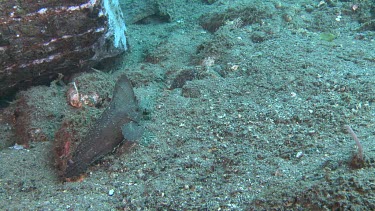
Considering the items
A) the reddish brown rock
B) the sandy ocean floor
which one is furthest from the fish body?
the reddish brown rock

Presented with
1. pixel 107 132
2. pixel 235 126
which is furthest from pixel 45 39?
pixel 235 126

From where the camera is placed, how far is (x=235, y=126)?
344 cm

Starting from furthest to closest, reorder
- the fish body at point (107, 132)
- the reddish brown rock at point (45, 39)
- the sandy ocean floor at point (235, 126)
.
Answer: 1. the reddish brown rock at point (45, 39)
2. the fish body at point (107, 132)
3. the sandy ocean floor at point (235, 126)

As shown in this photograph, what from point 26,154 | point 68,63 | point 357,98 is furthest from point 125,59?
point 357,98

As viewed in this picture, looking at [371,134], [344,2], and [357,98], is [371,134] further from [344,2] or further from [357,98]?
[344,2]

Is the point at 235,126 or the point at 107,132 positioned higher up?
the point at 107,132

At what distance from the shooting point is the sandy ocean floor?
255 centimetres

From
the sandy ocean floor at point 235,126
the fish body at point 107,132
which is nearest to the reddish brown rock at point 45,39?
the sandy ocean floor at point 235,126

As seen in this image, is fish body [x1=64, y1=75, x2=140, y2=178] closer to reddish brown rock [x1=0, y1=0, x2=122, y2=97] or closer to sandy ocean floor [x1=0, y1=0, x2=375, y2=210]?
sandy ocean floor [x1=0, y1=0, x2=375, y2=210]

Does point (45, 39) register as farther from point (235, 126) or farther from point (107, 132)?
point (235, 126)

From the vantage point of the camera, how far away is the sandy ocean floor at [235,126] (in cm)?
255

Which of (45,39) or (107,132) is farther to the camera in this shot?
(45,39)

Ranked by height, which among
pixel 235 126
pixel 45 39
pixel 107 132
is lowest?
pixel 235 126

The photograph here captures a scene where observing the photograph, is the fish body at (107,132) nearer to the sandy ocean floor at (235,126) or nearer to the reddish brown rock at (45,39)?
the sandy ocean floor at (235,126)
